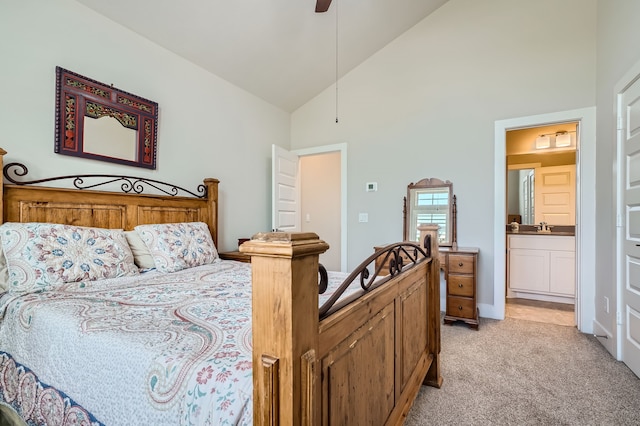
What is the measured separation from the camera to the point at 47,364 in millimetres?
1169

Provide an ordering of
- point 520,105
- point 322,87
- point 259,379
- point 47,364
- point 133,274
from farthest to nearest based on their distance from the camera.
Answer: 1. point 322,87
2. point 520,105
3. point 133,274
4. point 47,364
5. point 259,379

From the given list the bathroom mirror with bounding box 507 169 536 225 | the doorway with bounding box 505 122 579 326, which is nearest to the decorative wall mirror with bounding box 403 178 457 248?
the doorway with bounding box 505 122 579 326

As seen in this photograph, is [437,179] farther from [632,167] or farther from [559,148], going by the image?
[559,148]

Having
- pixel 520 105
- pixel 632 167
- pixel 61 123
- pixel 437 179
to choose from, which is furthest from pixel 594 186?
pixel 61 123

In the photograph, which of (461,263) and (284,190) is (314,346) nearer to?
(461,263)

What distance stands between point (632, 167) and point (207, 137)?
3.59m

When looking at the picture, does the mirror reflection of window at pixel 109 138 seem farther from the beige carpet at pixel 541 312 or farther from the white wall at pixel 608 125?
the beige carpet at pixel 541 312

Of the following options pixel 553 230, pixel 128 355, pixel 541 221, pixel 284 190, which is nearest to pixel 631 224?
pixel 553 230

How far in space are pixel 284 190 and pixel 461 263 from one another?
228 centimetres

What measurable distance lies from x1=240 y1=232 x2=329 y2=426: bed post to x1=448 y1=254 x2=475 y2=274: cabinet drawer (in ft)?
8.91

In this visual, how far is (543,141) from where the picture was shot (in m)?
4.03

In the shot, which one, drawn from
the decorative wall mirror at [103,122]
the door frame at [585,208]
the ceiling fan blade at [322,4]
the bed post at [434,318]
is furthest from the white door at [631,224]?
the decorative wall mirror at [103,122]

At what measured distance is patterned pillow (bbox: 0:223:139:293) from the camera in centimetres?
158

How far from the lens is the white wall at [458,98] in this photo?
9.66ft
